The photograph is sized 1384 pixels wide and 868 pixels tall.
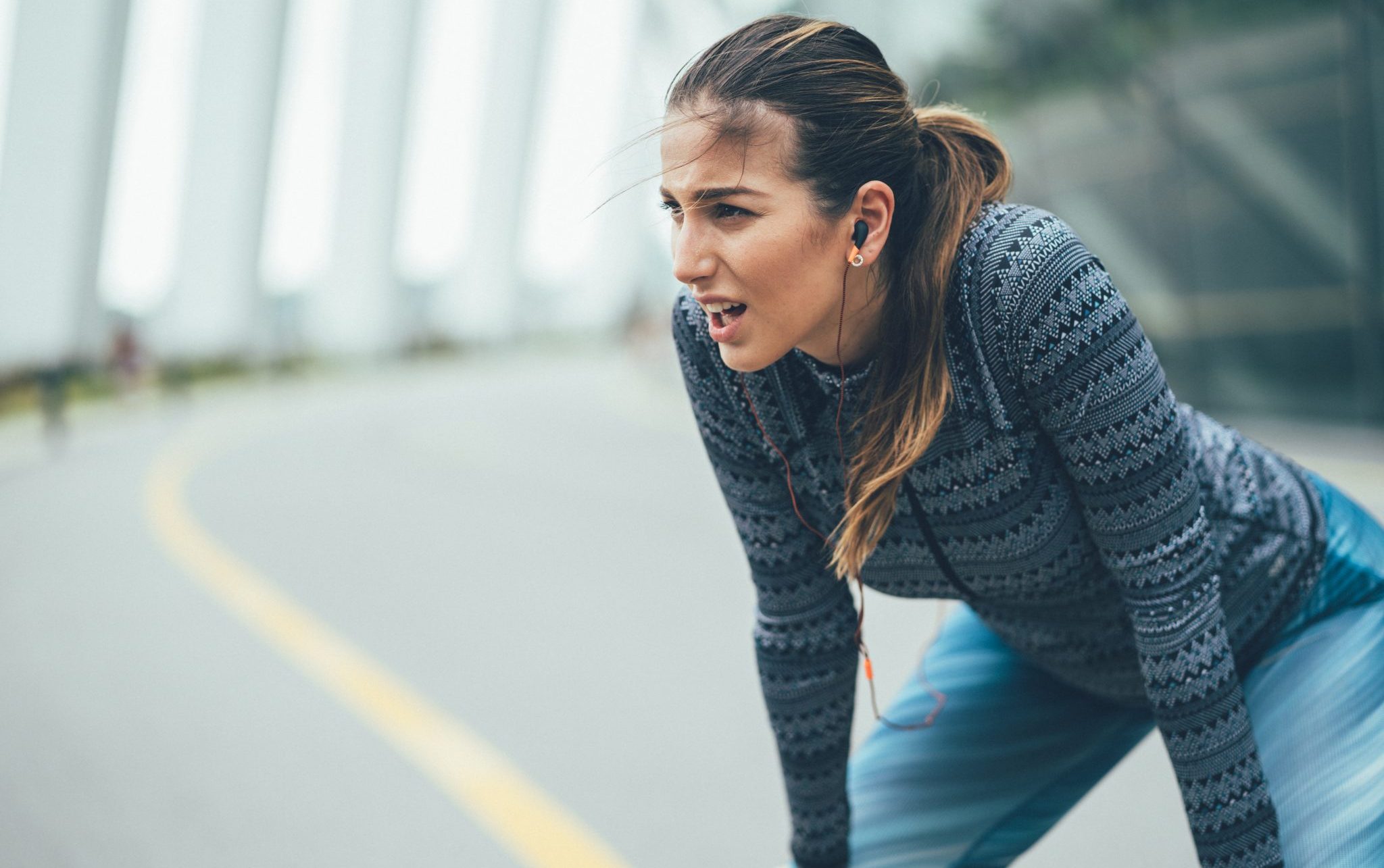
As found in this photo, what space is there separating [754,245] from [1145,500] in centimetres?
58

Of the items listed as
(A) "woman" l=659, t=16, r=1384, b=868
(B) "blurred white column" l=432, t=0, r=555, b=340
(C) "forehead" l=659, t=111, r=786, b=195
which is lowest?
(B) "blurred white column" l=432, t=0, r=555, b=340

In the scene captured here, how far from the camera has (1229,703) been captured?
1.52m

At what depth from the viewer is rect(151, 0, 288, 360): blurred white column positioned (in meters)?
19.2

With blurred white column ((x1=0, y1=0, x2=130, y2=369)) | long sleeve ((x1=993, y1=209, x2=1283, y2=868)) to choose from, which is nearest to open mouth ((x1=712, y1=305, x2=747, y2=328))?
long sleeve ((x1=993, y1=209, x2=1283, y2=868))

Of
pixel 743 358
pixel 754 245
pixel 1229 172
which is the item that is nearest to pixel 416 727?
pixel 743 358

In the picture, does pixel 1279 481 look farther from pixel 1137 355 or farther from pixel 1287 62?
pixel 1287 62

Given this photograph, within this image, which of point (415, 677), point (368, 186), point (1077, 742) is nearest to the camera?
point (1077, 742)

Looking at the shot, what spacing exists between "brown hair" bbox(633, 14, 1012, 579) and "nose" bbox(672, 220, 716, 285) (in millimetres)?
128

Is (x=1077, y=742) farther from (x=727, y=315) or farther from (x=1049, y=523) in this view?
(x=727, y=315)

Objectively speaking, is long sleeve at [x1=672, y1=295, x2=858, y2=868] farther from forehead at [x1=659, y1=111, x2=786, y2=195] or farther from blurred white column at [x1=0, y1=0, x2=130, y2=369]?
blurred white column at [x1=0, y1=0, x2=130, y2=369]

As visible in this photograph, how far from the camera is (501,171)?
90.3ft

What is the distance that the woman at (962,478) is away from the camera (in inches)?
58.2

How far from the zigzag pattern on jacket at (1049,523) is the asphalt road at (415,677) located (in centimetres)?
139

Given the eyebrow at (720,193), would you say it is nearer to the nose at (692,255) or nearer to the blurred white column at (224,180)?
the nose at (692,255)
